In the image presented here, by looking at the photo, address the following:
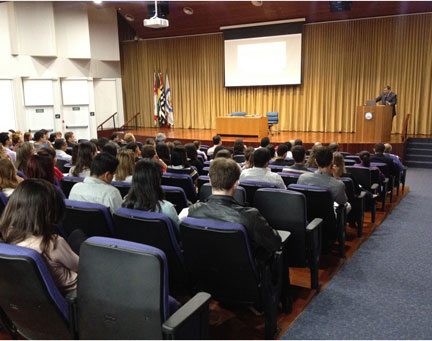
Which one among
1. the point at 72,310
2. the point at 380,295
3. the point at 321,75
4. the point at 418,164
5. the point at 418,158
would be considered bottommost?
the point at 380,295

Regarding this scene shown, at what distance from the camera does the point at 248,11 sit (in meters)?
11.9

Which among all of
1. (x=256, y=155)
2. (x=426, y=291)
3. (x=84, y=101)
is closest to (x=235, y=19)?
(x=84, y=101)

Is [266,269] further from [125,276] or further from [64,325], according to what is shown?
[64,325]

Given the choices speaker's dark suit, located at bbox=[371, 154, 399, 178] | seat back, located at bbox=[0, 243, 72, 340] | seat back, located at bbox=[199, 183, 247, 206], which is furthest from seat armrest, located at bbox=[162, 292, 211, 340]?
speaker's dark suit, located at bbox=[371, 154, 399, 178]

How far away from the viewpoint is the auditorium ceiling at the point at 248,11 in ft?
35.1

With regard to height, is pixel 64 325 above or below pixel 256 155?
below

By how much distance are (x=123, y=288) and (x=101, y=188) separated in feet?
4.81

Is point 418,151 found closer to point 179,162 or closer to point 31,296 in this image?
point 179,162

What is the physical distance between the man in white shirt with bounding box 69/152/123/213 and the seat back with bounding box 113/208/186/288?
0.44 m

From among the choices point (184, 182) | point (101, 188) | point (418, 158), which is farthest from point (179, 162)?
point (418, 158)

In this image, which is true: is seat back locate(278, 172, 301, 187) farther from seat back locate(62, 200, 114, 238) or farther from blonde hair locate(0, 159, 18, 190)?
blonde hair locate(0, 159, 18, 190)

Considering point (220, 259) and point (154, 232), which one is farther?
point (154, 232)

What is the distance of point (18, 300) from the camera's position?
6.01ft

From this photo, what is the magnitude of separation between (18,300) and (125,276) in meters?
0.56
